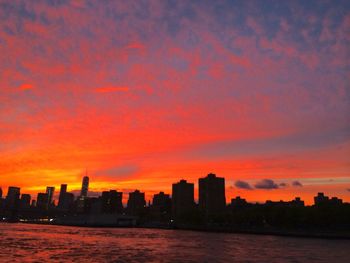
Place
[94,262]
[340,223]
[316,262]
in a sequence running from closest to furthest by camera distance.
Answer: [94,262] → [316,262] → [340,223]

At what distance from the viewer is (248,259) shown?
68812 millimetres

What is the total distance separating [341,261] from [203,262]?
27.7 m

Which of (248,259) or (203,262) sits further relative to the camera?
(248,259)

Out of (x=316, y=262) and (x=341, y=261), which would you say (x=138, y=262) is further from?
(x=341, y=261)

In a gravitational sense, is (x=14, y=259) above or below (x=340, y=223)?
below

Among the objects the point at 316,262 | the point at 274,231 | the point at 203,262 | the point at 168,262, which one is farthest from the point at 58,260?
the point at 274,231

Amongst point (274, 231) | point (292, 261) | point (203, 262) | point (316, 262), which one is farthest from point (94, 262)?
point (274, 231)

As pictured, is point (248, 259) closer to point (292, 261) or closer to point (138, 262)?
point (292, 261)

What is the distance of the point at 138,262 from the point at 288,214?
15550cm

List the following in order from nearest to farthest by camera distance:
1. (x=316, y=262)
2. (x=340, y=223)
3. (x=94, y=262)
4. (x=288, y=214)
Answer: (x=94, y=262)
(x=316, y=262)
(x=340, y=223)
(x=288, y=214)

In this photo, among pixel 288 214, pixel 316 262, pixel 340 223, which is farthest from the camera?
pixel 288 214

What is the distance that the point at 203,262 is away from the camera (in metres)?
62.8

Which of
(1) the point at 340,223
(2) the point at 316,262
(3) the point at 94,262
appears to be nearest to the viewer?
(3) the point at 94,262

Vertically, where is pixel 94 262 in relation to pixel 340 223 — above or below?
below
